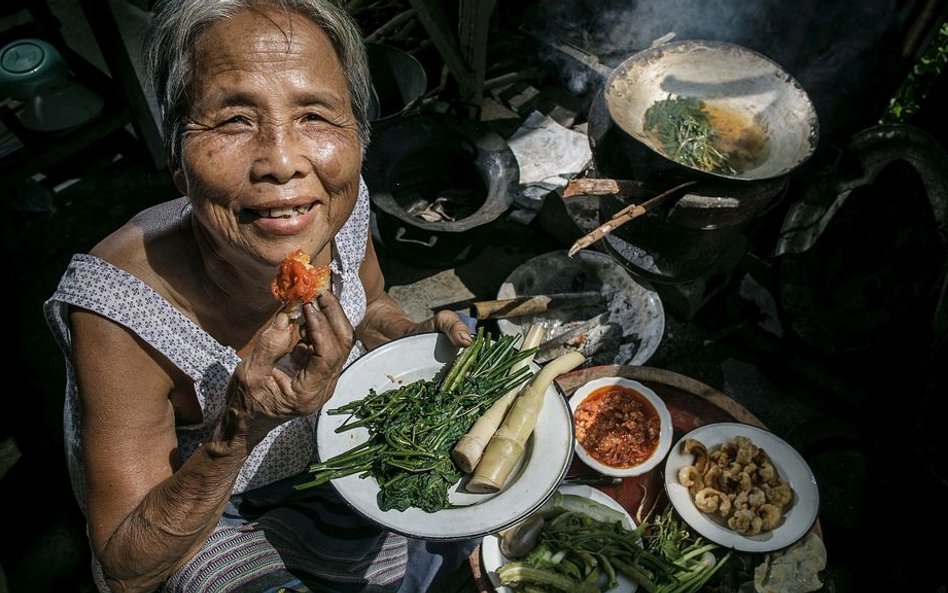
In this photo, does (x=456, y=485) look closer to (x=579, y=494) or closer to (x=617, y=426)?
(x=579, y=494)

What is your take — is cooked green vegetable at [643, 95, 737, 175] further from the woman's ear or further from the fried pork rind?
the woman's ear

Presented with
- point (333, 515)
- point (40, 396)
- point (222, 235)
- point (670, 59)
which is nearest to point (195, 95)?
point (222, 235)

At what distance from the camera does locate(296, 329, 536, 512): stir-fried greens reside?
2.57 metres

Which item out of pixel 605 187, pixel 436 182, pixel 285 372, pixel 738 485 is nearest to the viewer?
pixel 285 372

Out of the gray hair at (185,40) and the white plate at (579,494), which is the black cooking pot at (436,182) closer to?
the white plate at (579,494)

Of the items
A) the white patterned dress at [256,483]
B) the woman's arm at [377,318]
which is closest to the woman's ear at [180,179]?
the white patterned dress at [256,483]

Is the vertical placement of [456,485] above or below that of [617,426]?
above

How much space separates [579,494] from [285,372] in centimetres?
194

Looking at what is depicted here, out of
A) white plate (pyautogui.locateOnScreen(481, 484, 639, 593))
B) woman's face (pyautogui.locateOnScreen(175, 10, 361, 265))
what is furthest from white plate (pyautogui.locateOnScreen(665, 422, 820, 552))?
woman's face (pyautogui.locateOnScreen(175, 10, 361, 265))

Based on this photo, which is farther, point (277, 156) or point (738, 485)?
point (738, 485)

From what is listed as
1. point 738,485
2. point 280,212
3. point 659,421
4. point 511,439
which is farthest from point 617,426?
point 280,212

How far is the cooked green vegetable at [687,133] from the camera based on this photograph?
4086mm

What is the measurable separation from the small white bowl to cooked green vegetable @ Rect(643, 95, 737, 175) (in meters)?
1.47

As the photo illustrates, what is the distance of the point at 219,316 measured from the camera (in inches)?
103
